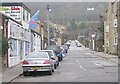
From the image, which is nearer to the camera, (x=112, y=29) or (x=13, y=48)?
(x=13, y=48)

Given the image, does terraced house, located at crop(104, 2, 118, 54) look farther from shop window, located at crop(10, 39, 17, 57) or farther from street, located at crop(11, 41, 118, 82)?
street, located at crop(11, 41, 118, 82)

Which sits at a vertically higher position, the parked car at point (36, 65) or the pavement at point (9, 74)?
the parked car at point (36, 65)

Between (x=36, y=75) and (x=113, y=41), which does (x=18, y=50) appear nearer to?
(x=36, y=75)

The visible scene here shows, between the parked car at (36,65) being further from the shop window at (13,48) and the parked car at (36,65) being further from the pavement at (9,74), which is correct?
the shop window at (13,48)

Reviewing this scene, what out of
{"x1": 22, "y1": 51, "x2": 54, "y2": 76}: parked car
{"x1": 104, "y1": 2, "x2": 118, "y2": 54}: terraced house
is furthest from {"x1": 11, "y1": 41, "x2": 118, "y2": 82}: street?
{"x1": 104, "y1": 2, "x2": 118, "y2": 54}: terraced house

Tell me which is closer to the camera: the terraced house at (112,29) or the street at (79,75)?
the street at (79,75)

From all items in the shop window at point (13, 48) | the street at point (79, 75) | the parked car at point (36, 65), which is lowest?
the street at point (79, 75)

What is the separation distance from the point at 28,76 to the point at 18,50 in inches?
558

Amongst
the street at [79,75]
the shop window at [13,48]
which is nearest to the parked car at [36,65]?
the street at [79,75]

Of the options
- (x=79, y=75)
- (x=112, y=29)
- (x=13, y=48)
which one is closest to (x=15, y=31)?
(x=13, y=48)

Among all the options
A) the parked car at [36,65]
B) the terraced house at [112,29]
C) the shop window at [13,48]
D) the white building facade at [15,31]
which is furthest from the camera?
the terraced house at [112,29]

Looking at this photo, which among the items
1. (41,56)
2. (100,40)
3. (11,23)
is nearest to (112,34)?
(100,40)

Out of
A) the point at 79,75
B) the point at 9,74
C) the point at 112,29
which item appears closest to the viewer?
the point at 79,75

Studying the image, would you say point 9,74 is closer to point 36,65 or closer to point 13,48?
point 36,65
